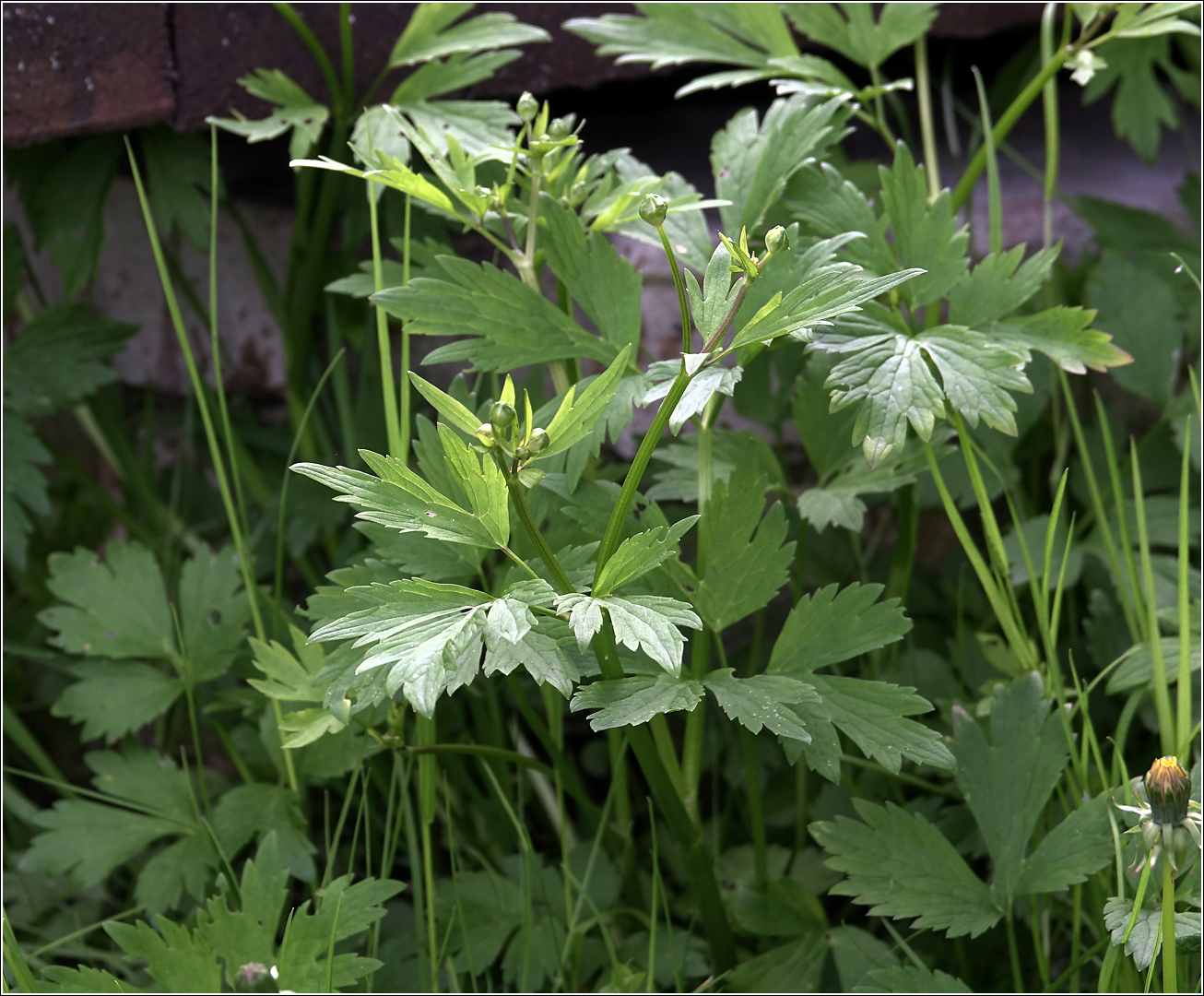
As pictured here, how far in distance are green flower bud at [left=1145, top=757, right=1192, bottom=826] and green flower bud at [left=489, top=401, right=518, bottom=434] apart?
48 centimetres

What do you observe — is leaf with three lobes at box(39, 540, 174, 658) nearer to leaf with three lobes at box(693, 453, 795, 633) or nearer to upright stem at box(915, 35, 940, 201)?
leaf with three lobes at box(693, 453, 795, 633)

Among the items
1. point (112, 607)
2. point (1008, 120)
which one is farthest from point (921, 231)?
point (112, 607)

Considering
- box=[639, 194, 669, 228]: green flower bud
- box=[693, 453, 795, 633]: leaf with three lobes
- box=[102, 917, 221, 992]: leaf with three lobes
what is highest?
box=[639, 194, 669, 228]: green flower bud

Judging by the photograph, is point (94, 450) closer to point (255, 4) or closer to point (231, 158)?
point (231, 158)

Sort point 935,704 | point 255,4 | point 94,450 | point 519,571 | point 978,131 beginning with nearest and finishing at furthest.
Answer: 1. point 519,571
2. point 935,704
3. point 255,4
4. point 978,131
5. point 94,450

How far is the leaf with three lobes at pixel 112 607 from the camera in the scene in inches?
47.1

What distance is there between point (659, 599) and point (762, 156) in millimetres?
528

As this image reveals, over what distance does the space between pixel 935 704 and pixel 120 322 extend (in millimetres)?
1203

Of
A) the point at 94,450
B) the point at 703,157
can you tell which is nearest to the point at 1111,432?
the point at 703,157

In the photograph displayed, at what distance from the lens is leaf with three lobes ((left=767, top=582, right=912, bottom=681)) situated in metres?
0.89

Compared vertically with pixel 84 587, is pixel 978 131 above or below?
above

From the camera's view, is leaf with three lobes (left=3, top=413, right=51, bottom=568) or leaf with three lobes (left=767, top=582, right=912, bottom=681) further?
leaf with three lobes (left=3, top=413, right=51, bottom=568)

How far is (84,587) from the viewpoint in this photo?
123 centimetres

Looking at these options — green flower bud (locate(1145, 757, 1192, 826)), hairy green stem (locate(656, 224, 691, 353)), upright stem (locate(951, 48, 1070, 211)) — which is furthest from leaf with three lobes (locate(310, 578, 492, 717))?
upright stem (locate(951, 48, 1070, 211))
